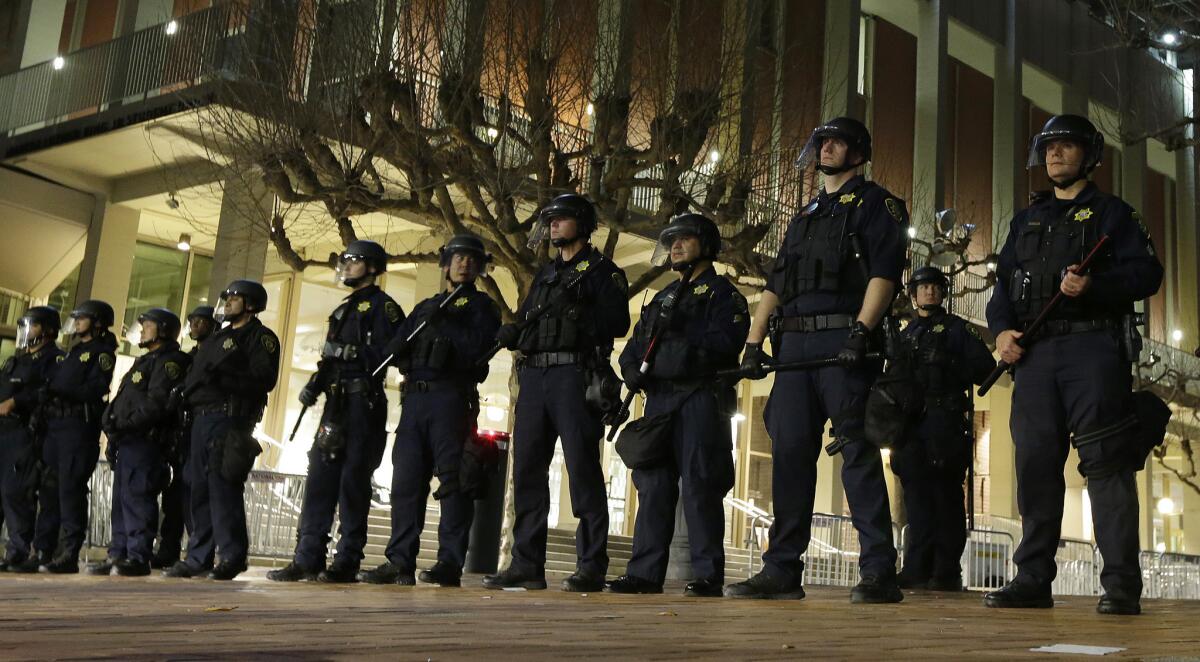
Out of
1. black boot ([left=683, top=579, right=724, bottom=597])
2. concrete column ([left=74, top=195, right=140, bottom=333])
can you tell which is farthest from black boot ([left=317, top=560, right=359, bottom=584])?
concrete column ([left=74, top=195, right=140, bottom=333])

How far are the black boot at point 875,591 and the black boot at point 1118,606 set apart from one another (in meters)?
0.81

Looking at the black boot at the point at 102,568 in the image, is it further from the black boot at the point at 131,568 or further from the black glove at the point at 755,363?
the black glove at the point at 755,363

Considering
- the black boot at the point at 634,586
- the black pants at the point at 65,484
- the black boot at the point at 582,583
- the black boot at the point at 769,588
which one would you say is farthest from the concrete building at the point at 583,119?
the black boot at the point at 769,588

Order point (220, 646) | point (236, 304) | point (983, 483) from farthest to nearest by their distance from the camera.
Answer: point (983, 483) < point (236, 304) < point (220, 646)

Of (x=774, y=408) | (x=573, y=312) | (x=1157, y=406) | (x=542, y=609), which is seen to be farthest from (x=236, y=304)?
(x=1157, y=406)

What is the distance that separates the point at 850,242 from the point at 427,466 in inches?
113

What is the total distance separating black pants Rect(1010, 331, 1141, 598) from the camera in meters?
5.16

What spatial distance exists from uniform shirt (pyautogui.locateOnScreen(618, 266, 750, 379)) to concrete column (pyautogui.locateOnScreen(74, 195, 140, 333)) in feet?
46.5

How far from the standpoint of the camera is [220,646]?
103 inches

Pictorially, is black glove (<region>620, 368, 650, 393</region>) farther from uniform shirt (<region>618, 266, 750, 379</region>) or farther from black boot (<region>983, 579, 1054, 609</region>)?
black boot (<region>983, 579, 1054, 609</region>)

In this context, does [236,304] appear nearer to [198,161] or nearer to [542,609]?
[542,609]

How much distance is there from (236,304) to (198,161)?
396 inches

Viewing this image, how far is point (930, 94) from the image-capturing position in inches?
1011

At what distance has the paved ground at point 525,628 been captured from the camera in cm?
261
